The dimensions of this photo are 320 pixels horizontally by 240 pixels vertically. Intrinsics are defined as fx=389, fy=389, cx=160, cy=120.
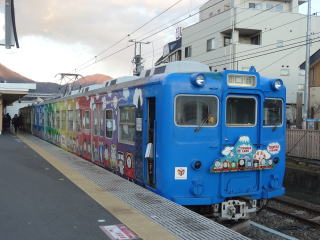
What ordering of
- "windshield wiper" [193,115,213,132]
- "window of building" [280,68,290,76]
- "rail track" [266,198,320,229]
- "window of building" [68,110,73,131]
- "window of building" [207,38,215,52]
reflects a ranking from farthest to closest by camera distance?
"window of building" [207,38,215,52] → "window of building" [280,68,290,76] → "window of building" [68,110,73,131] → "rail track" [266,198,320,229] → "windshield wiper" [193,115,213,132]

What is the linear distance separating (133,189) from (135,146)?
0.86m

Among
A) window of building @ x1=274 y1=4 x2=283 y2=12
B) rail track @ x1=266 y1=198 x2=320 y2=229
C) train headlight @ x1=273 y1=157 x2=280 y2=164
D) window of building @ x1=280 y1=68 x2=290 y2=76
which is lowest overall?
rail track @ x1=266 y1=198 x2=320 y2=229

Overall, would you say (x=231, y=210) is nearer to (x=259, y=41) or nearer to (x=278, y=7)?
(x=259, y=41)

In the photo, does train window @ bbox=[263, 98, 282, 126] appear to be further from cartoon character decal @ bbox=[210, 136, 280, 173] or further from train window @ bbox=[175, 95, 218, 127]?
train window @ bbox=[175, 95, 218, 127]

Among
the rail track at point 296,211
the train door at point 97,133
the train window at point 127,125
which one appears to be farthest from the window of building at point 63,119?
the rail track at point 296,211

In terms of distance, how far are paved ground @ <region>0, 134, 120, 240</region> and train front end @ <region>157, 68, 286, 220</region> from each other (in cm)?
148

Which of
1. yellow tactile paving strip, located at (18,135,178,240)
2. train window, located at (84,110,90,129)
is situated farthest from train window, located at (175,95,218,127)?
train window, located at (84,110,90,129)

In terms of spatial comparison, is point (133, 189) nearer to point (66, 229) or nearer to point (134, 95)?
point (134, 95)

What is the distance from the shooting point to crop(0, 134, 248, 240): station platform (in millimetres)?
4469

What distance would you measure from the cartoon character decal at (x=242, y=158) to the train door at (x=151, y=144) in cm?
104

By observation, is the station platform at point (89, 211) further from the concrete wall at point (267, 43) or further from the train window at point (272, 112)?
the concrete wall at point (267, 43)

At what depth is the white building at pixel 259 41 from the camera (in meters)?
27.9

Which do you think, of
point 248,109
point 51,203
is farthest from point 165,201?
point 248,109

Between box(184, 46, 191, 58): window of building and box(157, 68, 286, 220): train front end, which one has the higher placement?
box(184, 46, 191, 58): window of building
